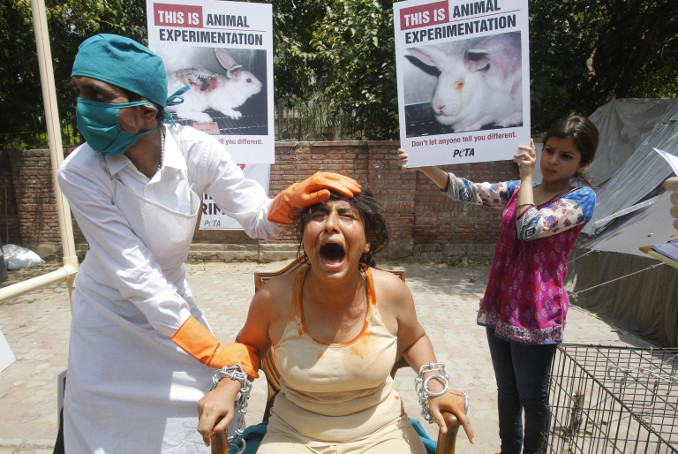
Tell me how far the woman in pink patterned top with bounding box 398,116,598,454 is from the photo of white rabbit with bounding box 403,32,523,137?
1.42 feet

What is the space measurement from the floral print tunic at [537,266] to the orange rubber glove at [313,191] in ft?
2.79

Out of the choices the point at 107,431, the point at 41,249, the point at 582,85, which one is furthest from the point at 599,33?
the point at 41,249

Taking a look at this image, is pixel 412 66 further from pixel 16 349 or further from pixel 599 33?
pixel 599 33

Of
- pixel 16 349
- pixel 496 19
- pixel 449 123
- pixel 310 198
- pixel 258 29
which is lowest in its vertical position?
pixel 16 349

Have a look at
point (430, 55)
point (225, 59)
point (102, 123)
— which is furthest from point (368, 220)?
point (225, 59)

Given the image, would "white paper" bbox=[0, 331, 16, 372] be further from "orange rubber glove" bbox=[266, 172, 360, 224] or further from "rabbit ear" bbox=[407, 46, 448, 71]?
"rabbit ear" bbox=[407, 46, 448, 71]

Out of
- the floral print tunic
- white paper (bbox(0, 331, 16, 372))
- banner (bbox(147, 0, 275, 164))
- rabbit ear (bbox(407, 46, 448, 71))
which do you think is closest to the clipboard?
the floral print tunic

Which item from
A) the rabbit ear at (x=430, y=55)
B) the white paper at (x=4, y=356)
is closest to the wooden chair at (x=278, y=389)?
the white paper at (x=4, y=356)

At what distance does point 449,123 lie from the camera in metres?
2.71

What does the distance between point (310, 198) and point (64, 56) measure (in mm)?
9629

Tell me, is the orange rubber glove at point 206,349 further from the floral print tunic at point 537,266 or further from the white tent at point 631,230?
the white tent at point 631,230

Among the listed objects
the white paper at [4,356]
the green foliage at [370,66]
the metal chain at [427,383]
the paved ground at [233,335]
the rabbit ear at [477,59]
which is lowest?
the paved ground at [233,335]

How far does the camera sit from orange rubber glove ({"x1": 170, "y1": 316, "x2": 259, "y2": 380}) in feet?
5.15

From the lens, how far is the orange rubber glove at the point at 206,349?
61.8 inches
